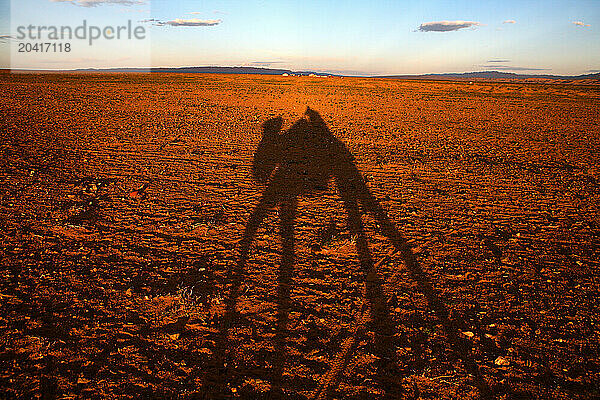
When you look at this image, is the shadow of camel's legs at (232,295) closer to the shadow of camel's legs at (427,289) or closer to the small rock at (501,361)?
the shadow of camel's legs at (427,289)

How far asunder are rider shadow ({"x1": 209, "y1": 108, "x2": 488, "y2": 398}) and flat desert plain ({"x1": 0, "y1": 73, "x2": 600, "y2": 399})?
3cm

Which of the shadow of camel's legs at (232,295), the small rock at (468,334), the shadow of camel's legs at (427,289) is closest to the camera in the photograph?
the shadow of camel's legs at (232,295)

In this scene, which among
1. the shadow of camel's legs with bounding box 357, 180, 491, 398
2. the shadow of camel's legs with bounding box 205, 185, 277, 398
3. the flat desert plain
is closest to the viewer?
the shadow of camel's legs with bounding box 205, 185, 277, 398

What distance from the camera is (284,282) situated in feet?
14.5

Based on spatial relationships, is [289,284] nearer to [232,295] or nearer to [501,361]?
[232,295]

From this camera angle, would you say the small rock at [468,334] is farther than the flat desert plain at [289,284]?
Yes

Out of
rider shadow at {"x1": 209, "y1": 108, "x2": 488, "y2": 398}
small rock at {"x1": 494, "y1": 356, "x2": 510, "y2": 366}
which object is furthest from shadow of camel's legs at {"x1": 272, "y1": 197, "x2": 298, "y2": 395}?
small rock at {"x1": 494, "y1": 356, "x2": 510, "y2": 366}

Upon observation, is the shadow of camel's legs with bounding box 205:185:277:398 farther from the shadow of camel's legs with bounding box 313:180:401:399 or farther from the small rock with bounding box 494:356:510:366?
the small rock with bounding box 494:356:510:366

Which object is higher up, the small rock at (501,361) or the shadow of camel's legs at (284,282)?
the shadow of camel's legs at (284,282)

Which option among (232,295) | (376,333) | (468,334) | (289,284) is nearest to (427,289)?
(468,334)

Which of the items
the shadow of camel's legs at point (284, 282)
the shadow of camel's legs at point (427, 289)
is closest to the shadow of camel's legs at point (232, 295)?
the shadow of camel's legs at point (284, 282)

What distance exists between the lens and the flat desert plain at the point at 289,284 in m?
3.13

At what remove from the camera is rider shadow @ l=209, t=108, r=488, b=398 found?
10.9 feet

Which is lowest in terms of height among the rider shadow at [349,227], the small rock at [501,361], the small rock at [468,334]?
the small rock at [501,361]
